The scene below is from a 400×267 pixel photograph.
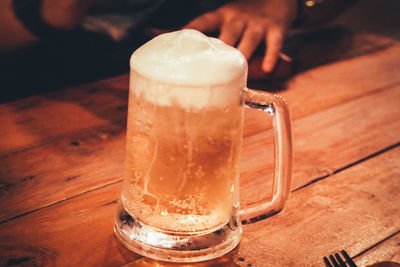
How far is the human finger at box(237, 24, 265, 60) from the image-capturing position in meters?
1.54

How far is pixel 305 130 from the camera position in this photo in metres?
1.20

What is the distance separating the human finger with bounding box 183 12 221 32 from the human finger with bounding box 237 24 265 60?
0.38 feet

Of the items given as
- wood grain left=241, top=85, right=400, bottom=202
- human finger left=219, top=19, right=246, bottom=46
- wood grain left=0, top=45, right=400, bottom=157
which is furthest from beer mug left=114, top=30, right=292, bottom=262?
human finger left=219, top=19, right=246, bottom=46

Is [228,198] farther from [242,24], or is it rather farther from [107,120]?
Answer: [242,24]

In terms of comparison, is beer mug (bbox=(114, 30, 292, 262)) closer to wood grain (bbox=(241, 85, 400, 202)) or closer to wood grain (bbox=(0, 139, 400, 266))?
wood grain (bbox=(0, 139, 400, 266))

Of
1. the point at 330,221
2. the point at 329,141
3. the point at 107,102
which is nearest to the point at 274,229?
the point at 330,221

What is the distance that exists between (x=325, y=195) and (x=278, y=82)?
2.18 ft

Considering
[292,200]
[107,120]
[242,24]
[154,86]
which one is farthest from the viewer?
[242,24]

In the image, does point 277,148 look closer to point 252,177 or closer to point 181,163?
point 181,163

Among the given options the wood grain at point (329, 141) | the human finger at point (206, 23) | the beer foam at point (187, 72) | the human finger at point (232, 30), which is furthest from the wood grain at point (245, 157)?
the human finger at point (206, 23)

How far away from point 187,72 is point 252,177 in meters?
0.43

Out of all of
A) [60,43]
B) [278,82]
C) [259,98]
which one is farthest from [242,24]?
[60,43]

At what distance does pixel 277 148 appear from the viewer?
70 cm

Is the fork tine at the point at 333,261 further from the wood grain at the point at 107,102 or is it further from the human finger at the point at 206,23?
the human finger at the point at 206,23
